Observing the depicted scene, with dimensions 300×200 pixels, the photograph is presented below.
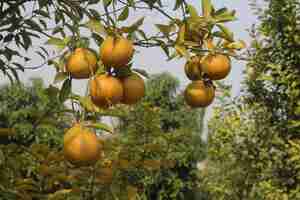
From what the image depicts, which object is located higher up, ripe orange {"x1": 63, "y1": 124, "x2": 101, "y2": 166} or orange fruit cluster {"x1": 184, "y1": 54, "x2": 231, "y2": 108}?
orange fruit cluster {"x1": 184, "y1": 54, "x2": 231, "y2": 108}

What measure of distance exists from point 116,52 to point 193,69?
11.8 inches

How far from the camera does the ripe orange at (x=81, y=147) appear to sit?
1.32 m

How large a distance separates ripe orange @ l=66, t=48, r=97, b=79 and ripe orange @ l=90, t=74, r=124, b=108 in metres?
0.03

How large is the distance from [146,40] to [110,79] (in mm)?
279

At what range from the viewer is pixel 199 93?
1.53 meters

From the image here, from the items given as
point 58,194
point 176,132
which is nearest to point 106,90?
point 58,194

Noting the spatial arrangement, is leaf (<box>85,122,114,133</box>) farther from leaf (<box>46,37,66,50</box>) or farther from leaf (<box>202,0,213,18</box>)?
leaf (<box>202,0,213,18</box>)

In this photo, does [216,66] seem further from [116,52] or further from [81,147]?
[81,147]

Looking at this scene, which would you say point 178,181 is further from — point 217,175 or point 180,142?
point 217,175

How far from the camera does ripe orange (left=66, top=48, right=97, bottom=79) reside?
1.36 metres

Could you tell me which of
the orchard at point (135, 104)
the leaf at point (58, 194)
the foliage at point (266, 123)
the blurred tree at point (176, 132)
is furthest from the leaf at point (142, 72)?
the blurred tree at point (176, 132)

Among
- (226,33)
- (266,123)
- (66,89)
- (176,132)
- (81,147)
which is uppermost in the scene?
(226,33)

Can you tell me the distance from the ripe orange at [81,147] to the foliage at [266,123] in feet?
15.2

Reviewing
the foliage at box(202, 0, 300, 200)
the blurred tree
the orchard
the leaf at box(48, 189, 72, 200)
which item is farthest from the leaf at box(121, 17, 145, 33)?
the blurred tree
